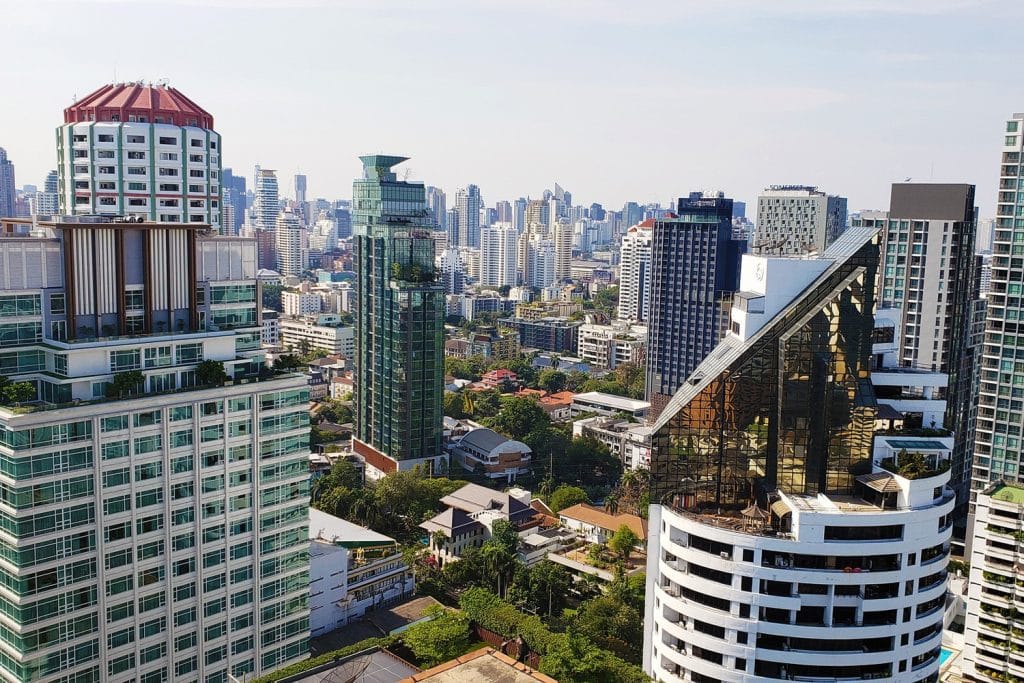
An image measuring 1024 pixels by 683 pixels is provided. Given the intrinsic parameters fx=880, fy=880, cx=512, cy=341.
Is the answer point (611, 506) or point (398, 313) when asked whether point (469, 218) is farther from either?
point (611, 506)

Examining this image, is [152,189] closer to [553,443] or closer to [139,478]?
[139,478]

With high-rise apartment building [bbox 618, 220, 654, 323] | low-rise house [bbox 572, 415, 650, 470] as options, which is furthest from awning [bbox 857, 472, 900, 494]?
high-rise apartment building [bbox 618, 220, 654, 323]

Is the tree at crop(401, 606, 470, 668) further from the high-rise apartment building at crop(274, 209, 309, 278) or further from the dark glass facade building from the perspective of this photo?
the high-rise apartment building at crop(274, 209, 309, 278)

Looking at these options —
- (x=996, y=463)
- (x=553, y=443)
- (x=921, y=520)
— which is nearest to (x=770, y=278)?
(x=921, y=520)

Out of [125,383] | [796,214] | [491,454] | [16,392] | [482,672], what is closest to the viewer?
[16,392]

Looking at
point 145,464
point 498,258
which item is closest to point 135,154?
point 145,464

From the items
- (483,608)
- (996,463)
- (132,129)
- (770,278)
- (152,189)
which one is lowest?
(483,608)
